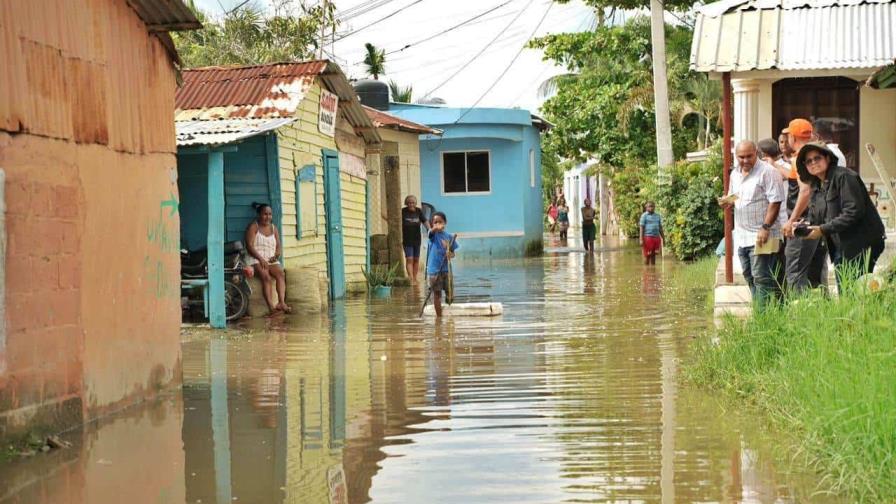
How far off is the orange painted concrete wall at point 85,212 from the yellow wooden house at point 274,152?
16.4ft

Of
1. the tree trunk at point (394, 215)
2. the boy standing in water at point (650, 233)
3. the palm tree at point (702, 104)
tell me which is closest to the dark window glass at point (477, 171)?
the palm tree at point (702, 104)

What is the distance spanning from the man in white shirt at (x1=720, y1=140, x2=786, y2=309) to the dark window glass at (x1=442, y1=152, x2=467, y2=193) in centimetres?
2570

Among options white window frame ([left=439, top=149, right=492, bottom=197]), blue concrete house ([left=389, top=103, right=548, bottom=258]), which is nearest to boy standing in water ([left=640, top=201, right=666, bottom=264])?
blue concrete house ([left=389, top=103, right=548, bottom=258])

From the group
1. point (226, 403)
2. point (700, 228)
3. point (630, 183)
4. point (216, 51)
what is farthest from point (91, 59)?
point (630, 183)

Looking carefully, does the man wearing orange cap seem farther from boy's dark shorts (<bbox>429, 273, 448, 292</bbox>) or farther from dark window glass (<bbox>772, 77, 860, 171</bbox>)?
dark window glass (<bbox>772, 77, 860, 171</bbox>)

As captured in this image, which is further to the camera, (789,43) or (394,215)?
(394,215)

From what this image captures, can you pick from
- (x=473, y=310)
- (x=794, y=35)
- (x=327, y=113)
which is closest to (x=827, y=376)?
(x=794, y=35)

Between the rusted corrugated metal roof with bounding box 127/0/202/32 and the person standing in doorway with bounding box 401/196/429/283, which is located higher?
the rusted corrugated metal roof with bounding box 127/0/202/32

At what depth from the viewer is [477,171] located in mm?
36750

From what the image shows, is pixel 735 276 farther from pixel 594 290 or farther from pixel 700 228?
pixel 700 228

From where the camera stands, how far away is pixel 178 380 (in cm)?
1009

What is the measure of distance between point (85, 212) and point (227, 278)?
7.79 m

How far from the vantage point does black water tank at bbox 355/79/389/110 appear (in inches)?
1261

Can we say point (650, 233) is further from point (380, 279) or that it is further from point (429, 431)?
point (429, 431)
